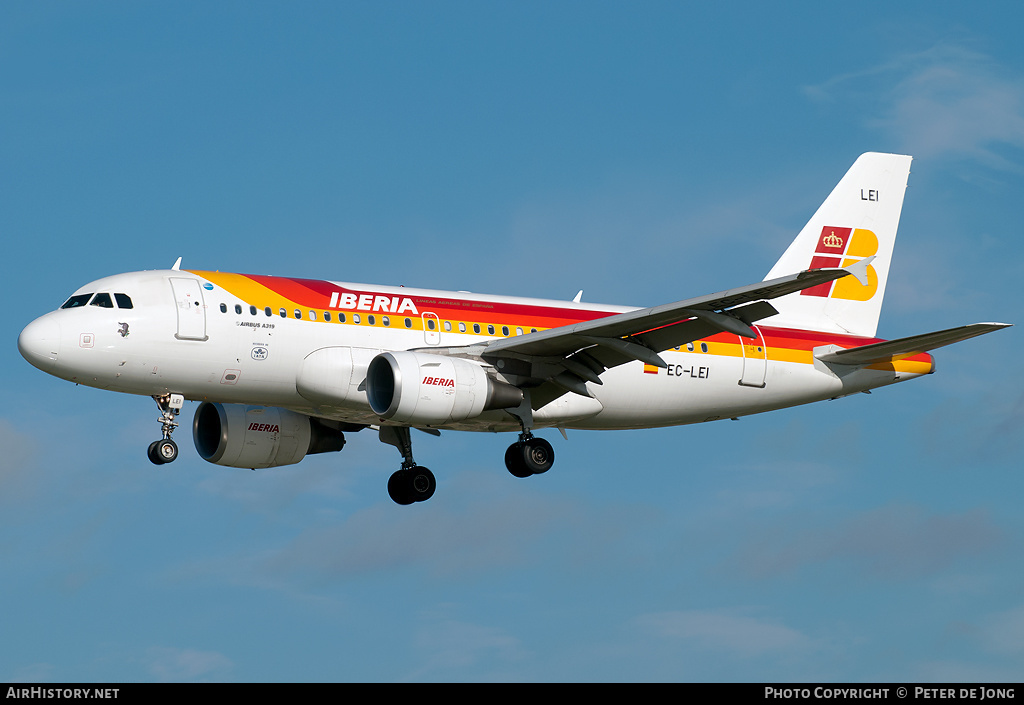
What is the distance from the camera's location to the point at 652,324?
34.1m

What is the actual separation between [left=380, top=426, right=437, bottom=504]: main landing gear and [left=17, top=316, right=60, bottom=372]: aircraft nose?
990 centimetres

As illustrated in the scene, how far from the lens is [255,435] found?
38594 millimetres

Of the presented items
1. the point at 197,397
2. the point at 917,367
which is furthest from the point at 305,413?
the point at 917,367

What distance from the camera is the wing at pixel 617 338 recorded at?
3253cm

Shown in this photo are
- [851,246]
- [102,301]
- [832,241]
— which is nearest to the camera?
[102,301]

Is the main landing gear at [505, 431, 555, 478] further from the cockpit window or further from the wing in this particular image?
the cockpit window

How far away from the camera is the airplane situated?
33.3 metres

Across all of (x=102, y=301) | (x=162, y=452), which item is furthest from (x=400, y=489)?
(x=102, y=301)

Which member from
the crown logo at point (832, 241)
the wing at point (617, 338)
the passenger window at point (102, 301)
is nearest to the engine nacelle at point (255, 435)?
the wing at point (617, 338)

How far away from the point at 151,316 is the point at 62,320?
1976mm

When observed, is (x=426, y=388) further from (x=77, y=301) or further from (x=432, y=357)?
(x=77, y=301)

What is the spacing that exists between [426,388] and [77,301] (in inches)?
329

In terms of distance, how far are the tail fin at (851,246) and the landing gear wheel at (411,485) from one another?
11.1m
